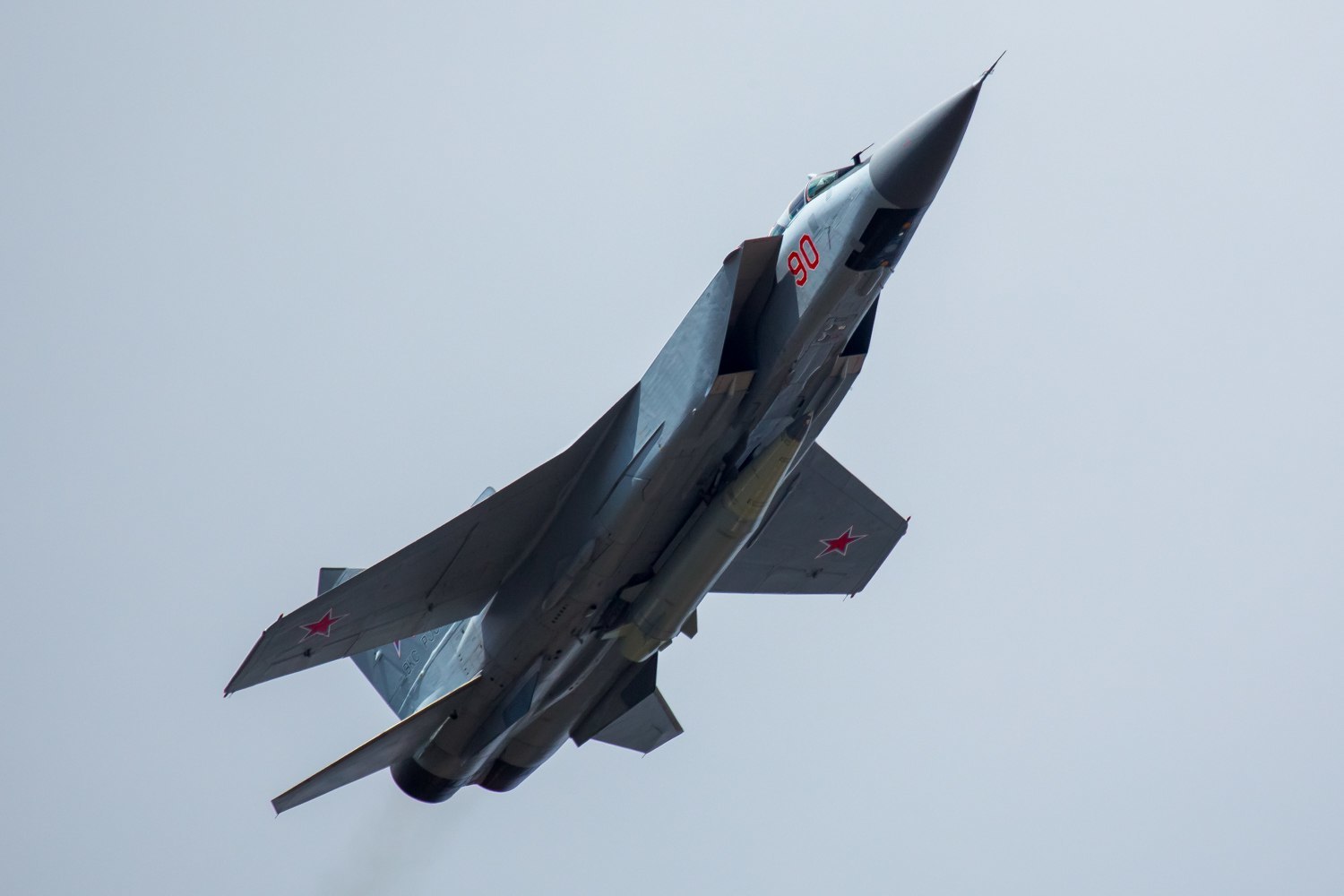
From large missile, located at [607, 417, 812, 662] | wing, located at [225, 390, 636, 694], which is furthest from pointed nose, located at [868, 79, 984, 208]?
wing, located at [225, 390, 636, 694]

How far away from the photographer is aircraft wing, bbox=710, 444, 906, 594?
1964 centimetres

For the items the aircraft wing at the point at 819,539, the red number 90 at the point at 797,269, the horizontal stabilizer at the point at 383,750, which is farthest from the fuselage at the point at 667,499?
the aircraft wing at the point at 819,539

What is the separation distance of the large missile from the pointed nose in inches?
102

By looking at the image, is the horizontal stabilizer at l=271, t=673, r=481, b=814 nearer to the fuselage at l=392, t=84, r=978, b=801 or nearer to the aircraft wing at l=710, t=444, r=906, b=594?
the fuselage at l=392, t=84, r=978, b=801

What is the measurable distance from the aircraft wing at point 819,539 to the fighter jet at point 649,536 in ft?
0.08

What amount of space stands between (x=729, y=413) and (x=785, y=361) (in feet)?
2.40

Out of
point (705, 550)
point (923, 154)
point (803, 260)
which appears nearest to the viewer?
point (923, 154)

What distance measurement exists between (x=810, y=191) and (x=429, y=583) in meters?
5.80

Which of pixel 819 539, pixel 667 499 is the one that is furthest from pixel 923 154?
pixel 819 539

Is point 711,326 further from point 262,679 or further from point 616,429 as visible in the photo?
point 262,679

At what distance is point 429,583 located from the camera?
707 inches

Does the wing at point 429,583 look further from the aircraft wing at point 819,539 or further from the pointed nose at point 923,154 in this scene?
the pointed nose at point 923,154

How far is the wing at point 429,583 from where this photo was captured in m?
17.3

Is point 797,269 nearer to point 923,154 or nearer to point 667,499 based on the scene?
point 923,154
